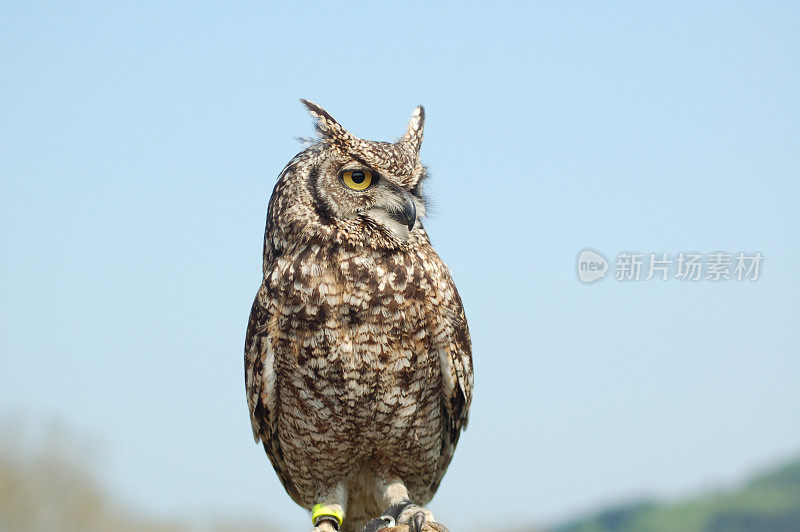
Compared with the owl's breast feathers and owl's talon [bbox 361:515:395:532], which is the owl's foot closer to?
owl's talon [bbox 361:515:395:532]

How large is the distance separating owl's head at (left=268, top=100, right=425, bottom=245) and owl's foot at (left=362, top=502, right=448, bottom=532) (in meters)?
1.32

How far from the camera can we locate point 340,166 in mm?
3695

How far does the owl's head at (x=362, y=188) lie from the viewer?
3.69 m

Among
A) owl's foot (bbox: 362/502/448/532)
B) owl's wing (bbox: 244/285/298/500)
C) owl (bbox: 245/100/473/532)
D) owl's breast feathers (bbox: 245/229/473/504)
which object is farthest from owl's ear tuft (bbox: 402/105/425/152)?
owl's foot (bbox: 362/502/448/532)

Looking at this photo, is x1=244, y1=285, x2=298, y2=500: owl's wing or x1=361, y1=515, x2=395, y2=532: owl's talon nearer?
x1=361, y1=515, x2=395, y2=532: owl's talon

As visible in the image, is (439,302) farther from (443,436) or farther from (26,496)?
(26,496)

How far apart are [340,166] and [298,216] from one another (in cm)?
33

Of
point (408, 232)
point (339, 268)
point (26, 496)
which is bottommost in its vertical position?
point (26, 496)

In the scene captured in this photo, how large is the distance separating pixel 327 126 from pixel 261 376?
1.32 m

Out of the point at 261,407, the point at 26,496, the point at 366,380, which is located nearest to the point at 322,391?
the point at 366,380

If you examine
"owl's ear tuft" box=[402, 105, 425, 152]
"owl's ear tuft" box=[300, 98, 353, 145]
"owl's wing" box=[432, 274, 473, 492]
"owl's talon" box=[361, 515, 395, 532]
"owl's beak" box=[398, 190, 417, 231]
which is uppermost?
"owl's ear tuft" box=[402, 105, 425, 152]

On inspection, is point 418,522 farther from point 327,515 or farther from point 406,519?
point 327,515

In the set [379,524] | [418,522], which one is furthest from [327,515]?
[418,522]

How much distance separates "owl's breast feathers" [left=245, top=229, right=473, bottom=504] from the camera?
366 cm
